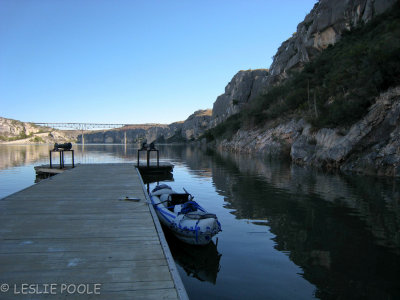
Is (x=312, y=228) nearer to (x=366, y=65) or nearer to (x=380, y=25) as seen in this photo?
(x=366, y=65)

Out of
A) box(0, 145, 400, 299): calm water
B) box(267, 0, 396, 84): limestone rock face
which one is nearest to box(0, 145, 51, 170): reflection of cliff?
box(0, 145, 400, 299): calm water

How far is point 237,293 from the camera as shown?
6.39 meters

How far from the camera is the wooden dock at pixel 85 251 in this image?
454cm

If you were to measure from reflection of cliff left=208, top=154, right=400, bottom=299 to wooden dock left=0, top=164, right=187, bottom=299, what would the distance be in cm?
361

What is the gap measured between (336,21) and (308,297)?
52837 millimetres

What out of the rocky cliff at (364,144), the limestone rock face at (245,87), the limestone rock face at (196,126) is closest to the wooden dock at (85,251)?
the rocky cliff at (364,144)

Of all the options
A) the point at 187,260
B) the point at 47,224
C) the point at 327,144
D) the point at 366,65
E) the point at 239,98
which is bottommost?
the point at 187,260

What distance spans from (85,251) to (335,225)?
8606mm

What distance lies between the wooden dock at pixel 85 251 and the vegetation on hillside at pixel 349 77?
22883mm

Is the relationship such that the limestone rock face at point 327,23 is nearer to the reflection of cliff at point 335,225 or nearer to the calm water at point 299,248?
the reflection of cliff at point 335,225

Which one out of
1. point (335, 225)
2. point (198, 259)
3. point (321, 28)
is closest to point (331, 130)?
point (335, 225)

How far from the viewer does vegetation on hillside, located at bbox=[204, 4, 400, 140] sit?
81.1ft

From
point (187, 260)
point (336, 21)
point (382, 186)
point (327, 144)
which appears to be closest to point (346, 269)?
point (187, 260)

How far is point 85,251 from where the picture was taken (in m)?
6.00
